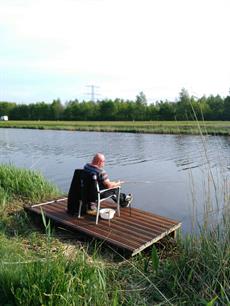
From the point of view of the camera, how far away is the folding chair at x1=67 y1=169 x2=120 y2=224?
15.5 feet

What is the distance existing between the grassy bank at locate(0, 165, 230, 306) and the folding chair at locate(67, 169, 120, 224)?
64 centimetres

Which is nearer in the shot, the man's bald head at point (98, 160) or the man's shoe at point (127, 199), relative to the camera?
the man's bald head at point (98, 160)

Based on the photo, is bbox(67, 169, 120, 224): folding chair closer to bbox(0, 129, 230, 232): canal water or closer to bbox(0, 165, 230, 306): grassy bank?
bbox(0, 165, 230, 306): grassy bank

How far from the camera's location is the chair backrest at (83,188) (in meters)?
4.73

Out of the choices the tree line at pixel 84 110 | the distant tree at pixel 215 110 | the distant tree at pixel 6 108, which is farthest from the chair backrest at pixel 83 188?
the distant tree at pixel 6 108

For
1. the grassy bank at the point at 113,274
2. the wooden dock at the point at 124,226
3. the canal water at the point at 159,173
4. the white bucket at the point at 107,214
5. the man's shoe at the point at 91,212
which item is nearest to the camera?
the grassy bank at the point at 113,274

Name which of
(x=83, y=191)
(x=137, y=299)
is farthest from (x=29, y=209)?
(x=137, y=299)

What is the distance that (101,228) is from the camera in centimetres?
456

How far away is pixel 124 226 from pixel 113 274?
1.40 metres

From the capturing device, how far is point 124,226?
466 centimetres

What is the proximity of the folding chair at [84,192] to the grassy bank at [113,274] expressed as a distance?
641 mm

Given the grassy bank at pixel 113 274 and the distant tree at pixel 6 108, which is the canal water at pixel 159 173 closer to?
the grassy bank at pixel 113 274

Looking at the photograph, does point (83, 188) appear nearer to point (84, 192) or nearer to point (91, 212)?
point (84, 192)

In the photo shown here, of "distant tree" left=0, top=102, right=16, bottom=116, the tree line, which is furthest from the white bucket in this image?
"distant tree" left=0, top=102, right=16, bottom=116
